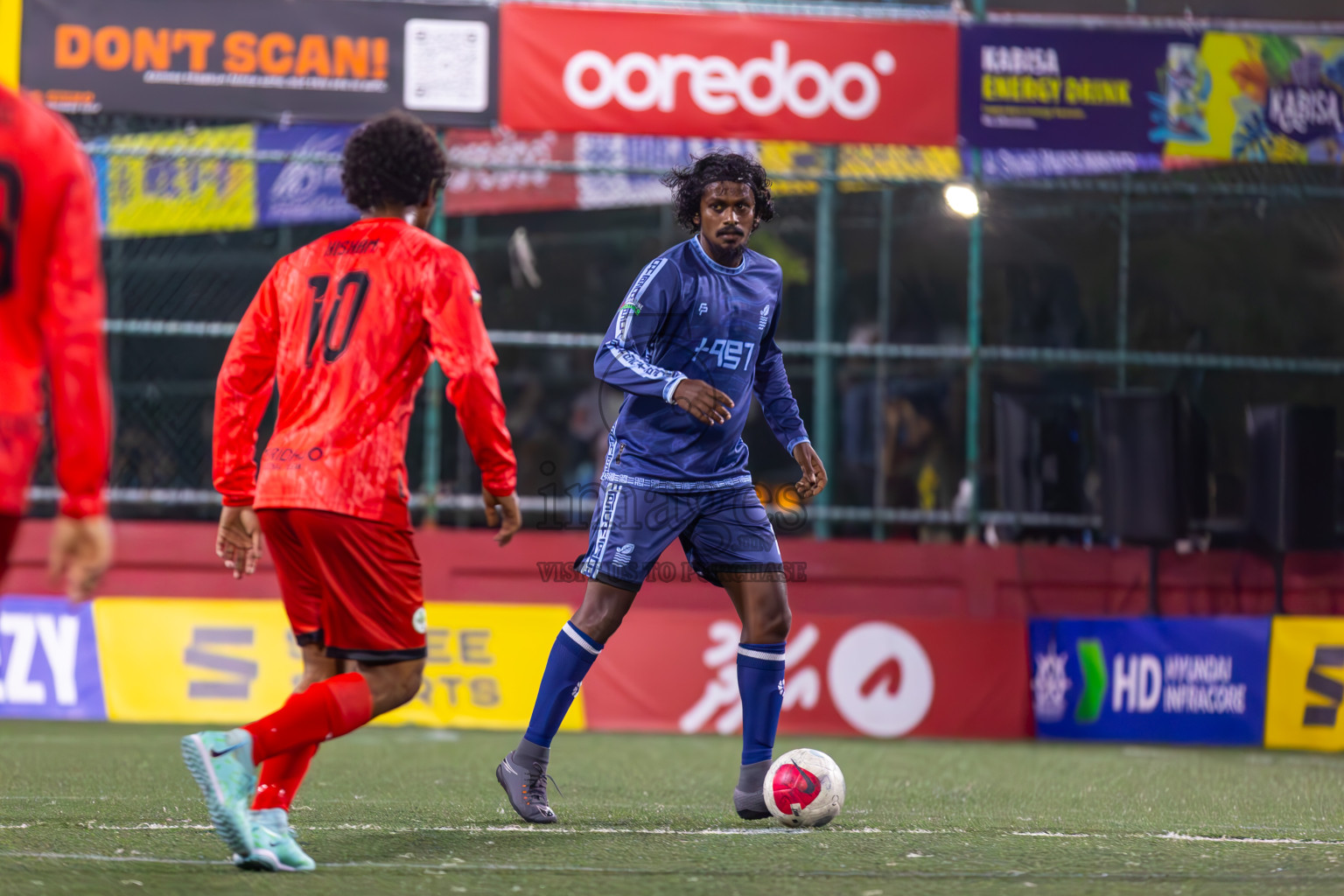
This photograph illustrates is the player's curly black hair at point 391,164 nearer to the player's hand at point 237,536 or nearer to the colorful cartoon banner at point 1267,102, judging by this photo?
the player's hand at point 237,536

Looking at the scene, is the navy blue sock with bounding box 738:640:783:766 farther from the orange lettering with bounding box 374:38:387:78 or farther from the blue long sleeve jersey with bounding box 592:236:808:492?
the orange lettering with bounding box 374:38:387:78

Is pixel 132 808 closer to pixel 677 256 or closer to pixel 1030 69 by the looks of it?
pixel 677 256

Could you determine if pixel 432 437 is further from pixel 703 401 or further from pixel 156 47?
pixel 703 401

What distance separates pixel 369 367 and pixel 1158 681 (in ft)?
24.3

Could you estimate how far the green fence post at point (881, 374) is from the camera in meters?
12.5

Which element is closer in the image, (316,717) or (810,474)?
(316,717)

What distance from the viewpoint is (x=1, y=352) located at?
10.2 ft

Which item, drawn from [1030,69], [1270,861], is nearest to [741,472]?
[1270,861]

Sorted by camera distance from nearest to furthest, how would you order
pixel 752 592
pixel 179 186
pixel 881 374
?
pixel 752 592
pixel 179 186
pixel 881 374

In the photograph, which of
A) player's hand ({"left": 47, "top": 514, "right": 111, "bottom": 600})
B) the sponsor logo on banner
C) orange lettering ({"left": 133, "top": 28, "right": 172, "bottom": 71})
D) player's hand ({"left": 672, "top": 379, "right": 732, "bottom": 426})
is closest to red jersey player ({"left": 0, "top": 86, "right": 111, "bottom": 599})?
player's hand ({"left": 47, "top": 514, "right": 111, "bottom": 600})

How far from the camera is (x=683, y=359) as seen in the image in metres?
5.34

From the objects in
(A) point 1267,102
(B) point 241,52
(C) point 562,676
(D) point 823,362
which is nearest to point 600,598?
(C) point 562,676

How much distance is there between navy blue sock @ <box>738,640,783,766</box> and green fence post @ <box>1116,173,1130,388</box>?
6414mm

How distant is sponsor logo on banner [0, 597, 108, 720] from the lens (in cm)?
990
